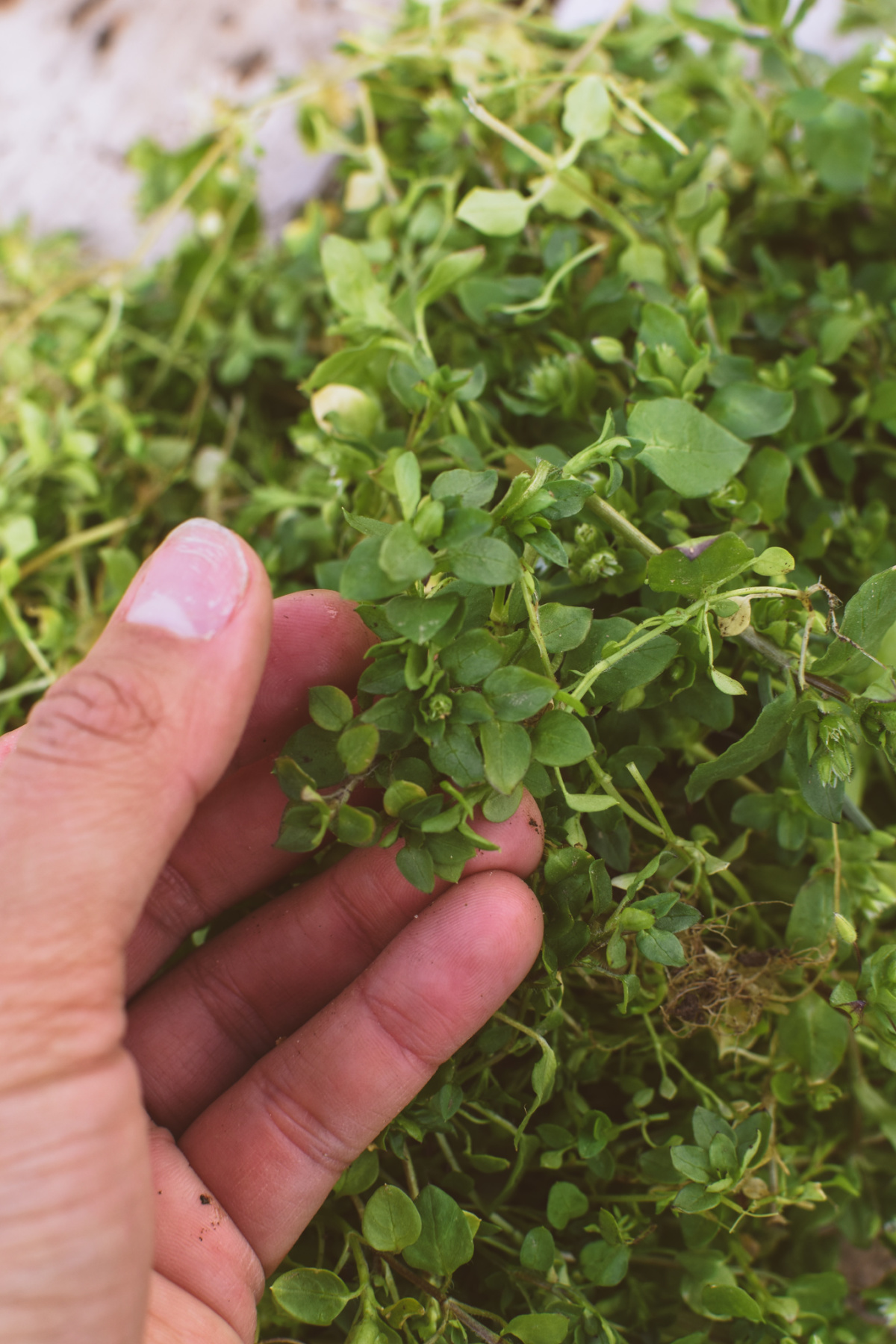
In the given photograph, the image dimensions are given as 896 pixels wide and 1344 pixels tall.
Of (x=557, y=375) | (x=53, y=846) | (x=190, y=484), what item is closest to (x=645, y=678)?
(x=557, y=375)

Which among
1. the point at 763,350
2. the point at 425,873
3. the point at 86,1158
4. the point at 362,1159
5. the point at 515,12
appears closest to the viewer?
the point at 86,1158

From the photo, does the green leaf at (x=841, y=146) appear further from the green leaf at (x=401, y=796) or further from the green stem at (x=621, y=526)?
the green leaf at (x=401, y=796)

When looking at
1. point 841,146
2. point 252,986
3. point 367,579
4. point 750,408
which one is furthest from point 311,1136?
point 841,146

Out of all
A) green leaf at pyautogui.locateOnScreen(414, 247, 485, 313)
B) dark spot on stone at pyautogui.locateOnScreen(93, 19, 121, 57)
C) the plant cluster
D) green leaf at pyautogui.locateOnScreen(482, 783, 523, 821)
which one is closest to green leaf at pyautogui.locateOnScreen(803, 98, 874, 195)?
the plant cluster

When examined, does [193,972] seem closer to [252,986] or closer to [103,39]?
[252,986]

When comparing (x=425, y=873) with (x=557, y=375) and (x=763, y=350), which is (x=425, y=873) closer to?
(x=557, y=375)

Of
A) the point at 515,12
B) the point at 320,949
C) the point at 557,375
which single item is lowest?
the point at 320,949
